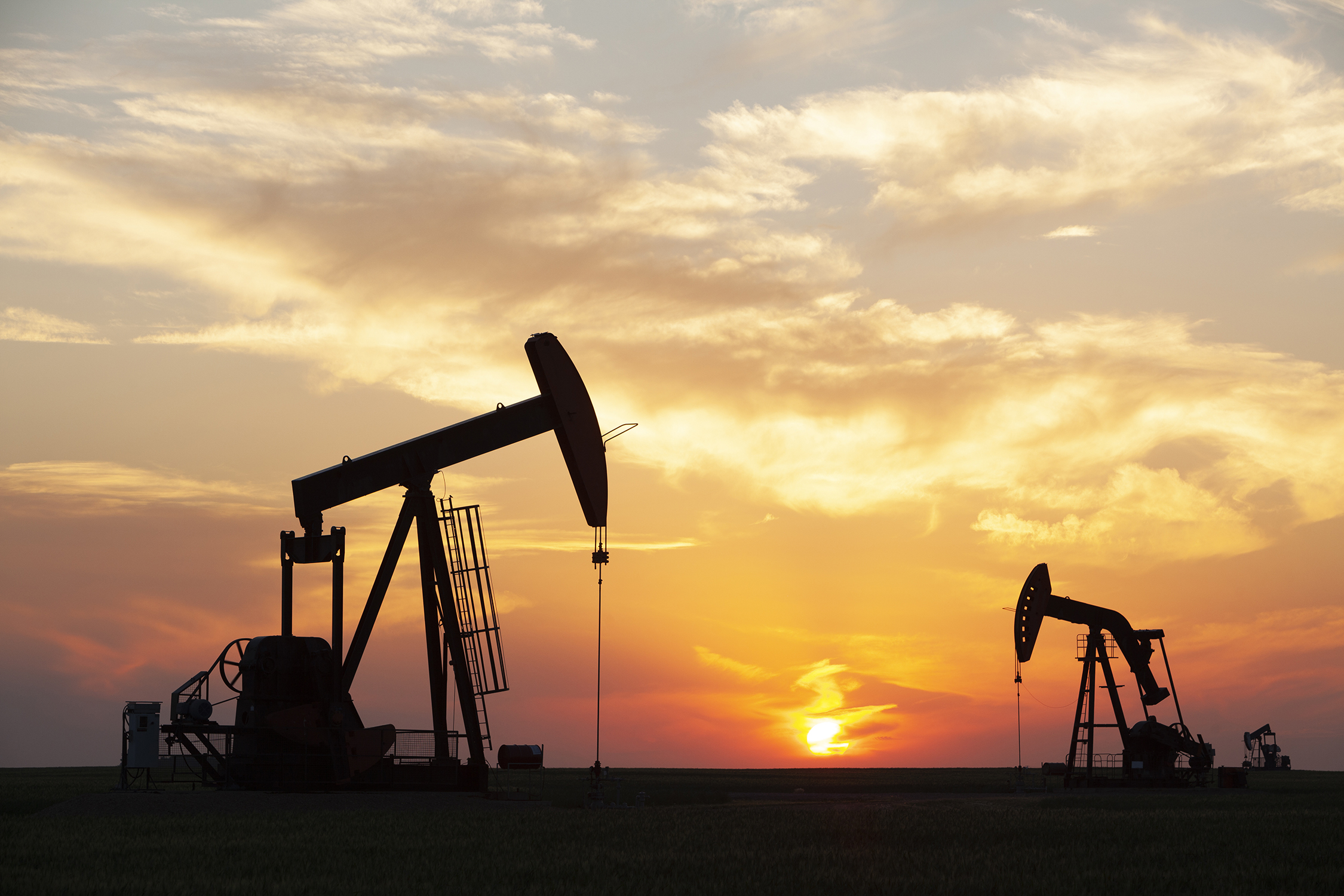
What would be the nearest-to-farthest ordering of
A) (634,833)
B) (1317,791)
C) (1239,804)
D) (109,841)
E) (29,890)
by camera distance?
(29,890), (109,841), (634,833), (1239,804), (1317,791)

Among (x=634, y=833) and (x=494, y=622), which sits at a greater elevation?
(x=494, y=622)

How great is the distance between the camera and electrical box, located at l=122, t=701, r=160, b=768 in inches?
1170

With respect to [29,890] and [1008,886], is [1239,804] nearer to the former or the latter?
[1008,886]

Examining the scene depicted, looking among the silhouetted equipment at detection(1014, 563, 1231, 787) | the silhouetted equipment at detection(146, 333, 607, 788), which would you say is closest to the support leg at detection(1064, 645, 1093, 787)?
the silhouetted equipment at detection(1014, 563, 1231, 787)

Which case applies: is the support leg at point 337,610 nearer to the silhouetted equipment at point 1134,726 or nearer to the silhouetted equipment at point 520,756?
the silhouetted equipment at point 520,756

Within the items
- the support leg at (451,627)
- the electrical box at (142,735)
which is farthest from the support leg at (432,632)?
the electrical box at (142,735)

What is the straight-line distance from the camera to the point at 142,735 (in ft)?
97.7

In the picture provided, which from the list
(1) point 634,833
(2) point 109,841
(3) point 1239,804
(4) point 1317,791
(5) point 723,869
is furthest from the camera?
(4) point 1317,791

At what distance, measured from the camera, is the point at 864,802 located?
3841 centimetres

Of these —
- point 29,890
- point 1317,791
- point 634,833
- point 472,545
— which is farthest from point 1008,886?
point 1317,791

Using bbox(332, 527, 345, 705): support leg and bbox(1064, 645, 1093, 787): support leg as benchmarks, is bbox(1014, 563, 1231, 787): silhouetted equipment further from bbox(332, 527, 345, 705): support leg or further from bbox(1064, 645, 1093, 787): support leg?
bbox(332, 527, 345, 705): support leg

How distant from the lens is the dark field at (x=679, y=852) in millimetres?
17031

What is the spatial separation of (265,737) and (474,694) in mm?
4901

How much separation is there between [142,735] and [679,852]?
50.4 ft
